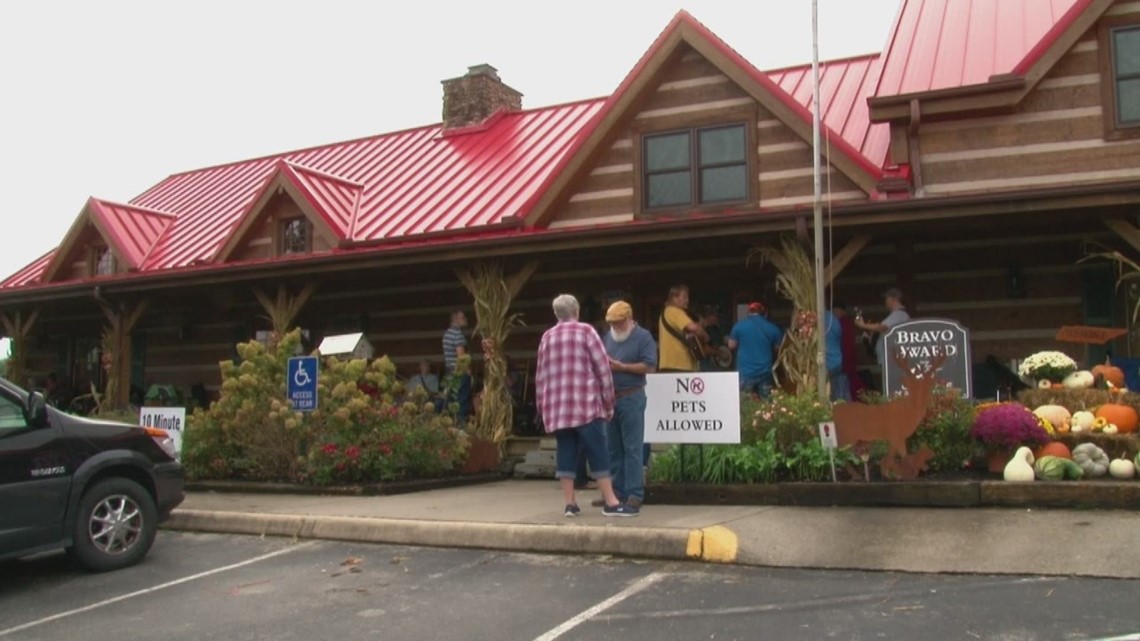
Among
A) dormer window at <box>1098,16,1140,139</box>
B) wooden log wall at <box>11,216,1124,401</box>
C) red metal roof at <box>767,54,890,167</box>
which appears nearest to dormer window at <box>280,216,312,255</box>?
wooden log wall at <box>11,216,1124,401</box>

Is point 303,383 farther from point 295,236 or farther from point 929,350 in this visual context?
point 295,236

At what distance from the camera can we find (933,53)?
44.1 feet

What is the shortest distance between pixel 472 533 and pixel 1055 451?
4598 millimetres

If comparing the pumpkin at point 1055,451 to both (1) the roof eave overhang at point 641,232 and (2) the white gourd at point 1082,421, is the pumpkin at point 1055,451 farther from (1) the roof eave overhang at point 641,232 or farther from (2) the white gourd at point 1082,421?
(1) the roof eave overhang at point 641,232

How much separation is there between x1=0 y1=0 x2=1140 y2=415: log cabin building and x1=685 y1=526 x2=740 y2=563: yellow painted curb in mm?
5039

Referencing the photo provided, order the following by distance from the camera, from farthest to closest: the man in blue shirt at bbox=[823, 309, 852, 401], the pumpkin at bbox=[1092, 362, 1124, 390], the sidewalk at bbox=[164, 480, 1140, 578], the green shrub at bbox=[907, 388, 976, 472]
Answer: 1. the man in blue shirt at bbox=[823, 309, 852, 401]
2. the pumpkin at bbox=[1092, 362, 1124, 390]
3. the green shrub at bbox=[907, 388, 976, 472]
4. the sidewalk at bbox=[164, 480, 1140, 578]

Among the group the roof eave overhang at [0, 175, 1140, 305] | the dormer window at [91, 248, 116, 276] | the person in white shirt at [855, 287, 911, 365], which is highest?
the dormer window at [91, 248, 116, 276]

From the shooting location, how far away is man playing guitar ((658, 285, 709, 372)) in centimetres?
981

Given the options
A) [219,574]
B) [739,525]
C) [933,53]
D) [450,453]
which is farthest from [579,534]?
[933,53]

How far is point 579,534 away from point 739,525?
1.12 meters

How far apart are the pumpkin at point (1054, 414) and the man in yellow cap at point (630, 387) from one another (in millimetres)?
3378

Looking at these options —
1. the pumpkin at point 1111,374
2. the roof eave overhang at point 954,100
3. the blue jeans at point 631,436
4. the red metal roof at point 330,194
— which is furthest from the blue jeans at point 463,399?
the pumpkin at point 1111,374

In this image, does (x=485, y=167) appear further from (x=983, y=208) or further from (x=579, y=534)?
(x=579, y=534)

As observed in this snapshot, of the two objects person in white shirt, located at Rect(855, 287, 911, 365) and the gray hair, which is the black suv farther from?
person in white shirt, located at Rect(855, 287, 911, 365)
